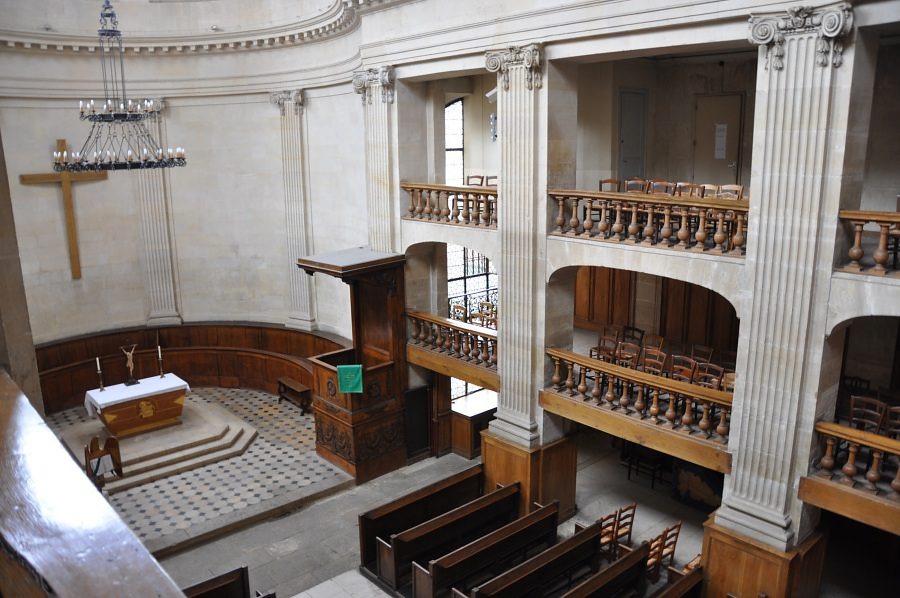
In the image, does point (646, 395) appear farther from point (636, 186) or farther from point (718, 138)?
point (718, 138)

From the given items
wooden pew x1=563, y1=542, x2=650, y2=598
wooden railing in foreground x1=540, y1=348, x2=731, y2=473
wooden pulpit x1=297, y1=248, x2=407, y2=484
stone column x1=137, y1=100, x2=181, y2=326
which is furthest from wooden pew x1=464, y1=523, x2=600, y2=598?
stone column x1=137, y1=100, x2=181, y2=326

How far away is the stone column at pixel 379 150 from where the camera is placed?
43.7 ft

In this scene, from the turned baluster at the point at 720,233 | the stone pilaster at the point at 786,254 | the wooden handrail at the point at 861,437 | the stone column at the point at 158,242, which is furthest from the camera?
the stone column at the point at 158,242

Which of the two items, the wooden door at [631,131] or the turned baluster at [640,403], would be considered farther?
the wooden door at [631,131]

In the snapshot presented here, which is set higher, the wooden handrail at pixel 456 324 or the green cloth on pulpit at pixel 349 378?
the wooden handrail at pixel 456 324

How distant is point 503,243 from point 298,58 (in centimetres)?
797

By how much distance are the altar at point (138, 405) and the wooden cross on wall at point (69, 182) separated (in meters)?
3.81

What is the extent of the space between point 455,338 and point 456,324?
30cm

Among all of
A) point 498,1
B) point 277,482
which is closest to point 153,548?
point 277,482

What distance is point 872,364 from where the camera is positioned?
10992mm

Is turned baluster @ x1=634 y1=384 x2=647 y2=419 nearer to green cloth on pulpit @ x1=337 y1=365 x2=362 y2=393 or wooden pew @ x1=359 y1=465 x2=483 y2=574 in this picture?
wooden pew @ x1=359 y1=465 x2=483 y2=574

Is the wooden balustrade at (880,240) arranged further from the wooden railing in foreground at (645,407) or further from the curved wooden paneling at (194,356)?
the curved wooden paneling at (194,356)

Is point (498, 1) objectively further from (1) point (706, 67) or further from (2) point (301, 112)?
(2) point (301, 112)

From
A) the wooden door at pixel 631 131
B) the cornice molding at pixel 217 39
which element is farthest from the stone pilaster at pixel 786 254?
the cornice molding at pixel 217 39
